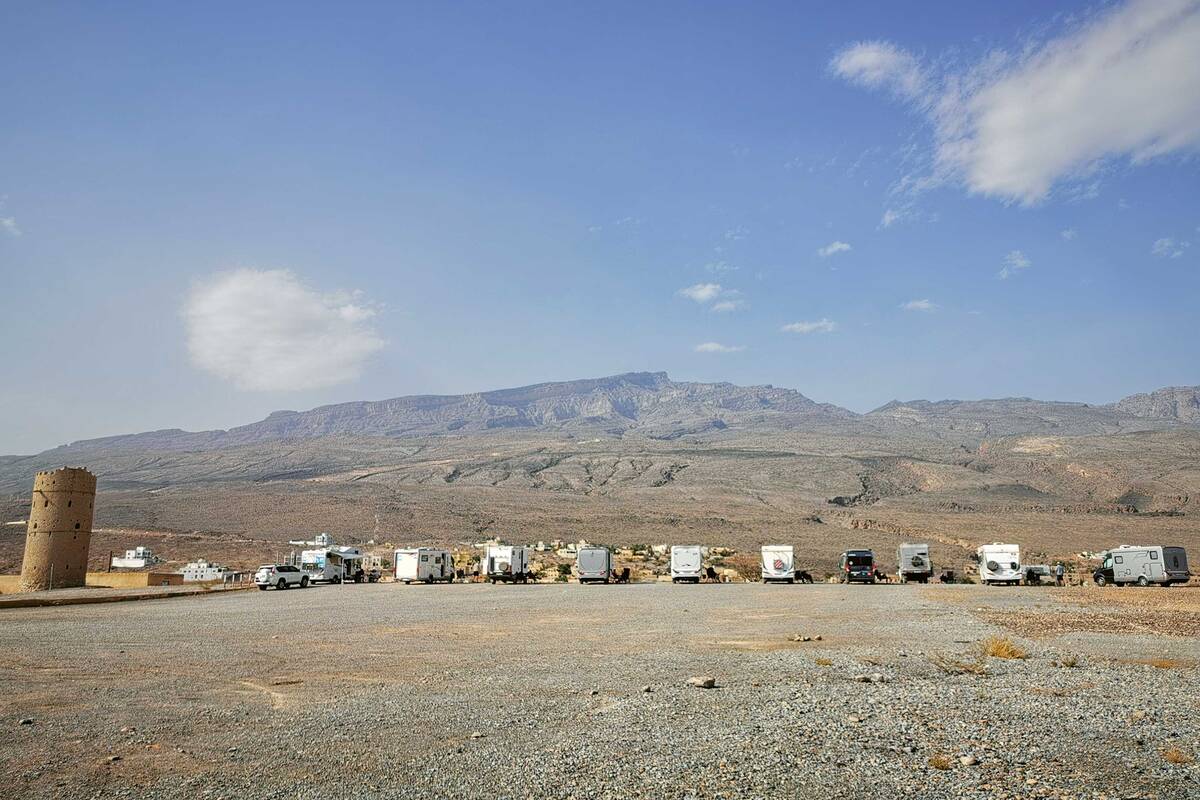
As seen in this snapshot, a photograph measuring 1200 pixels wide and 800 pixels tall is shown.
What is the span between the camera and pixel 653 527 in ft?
281

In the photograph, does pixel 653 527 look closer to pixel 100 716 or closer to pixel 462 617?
pixel 462 617

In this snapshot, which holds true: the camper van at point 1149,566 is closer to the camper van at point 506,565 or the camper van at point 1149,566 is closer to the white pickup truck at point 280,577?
the camper van at point 506,565

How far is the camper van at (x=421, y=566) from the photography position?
45.7m

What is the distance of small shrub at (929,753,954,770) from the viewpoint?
709cm

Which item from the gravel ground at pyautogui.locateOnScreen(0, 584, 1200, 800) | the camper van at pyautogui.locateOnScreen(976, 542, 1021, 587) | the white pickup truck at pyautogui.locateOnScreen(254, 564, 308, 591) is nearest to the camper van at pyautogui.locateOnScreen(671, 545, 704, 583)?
the camper van at pyautogui.locateOnScreen(976, 542, 1021, 587)

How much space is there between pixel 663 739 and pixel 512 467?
155 meters

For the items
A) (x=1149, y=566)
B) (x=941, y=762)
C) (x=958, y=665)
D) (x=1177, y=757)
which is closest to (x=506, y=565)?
(x=1149, y=566)

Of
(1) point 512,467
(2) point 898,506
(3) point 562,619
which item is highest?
(1) point 512,467

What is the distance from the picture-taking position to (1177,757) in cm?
723

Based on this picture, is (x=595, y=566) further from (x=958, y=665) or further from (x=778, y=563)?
(x=958, y=665)

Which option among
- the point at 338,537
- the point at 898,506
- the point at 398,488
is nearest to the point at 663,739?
the point at 338,537

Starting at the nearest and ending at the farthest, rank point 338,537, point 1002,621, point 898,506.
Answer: point 1002,621 < point 338,537 < point 898,506

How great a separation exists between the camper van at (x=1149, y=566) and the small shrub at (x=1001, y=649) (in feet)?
99.7

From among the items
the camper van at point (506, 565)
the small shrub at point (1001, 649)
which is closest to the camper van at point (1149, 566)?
the camper van at point (506, 565)
